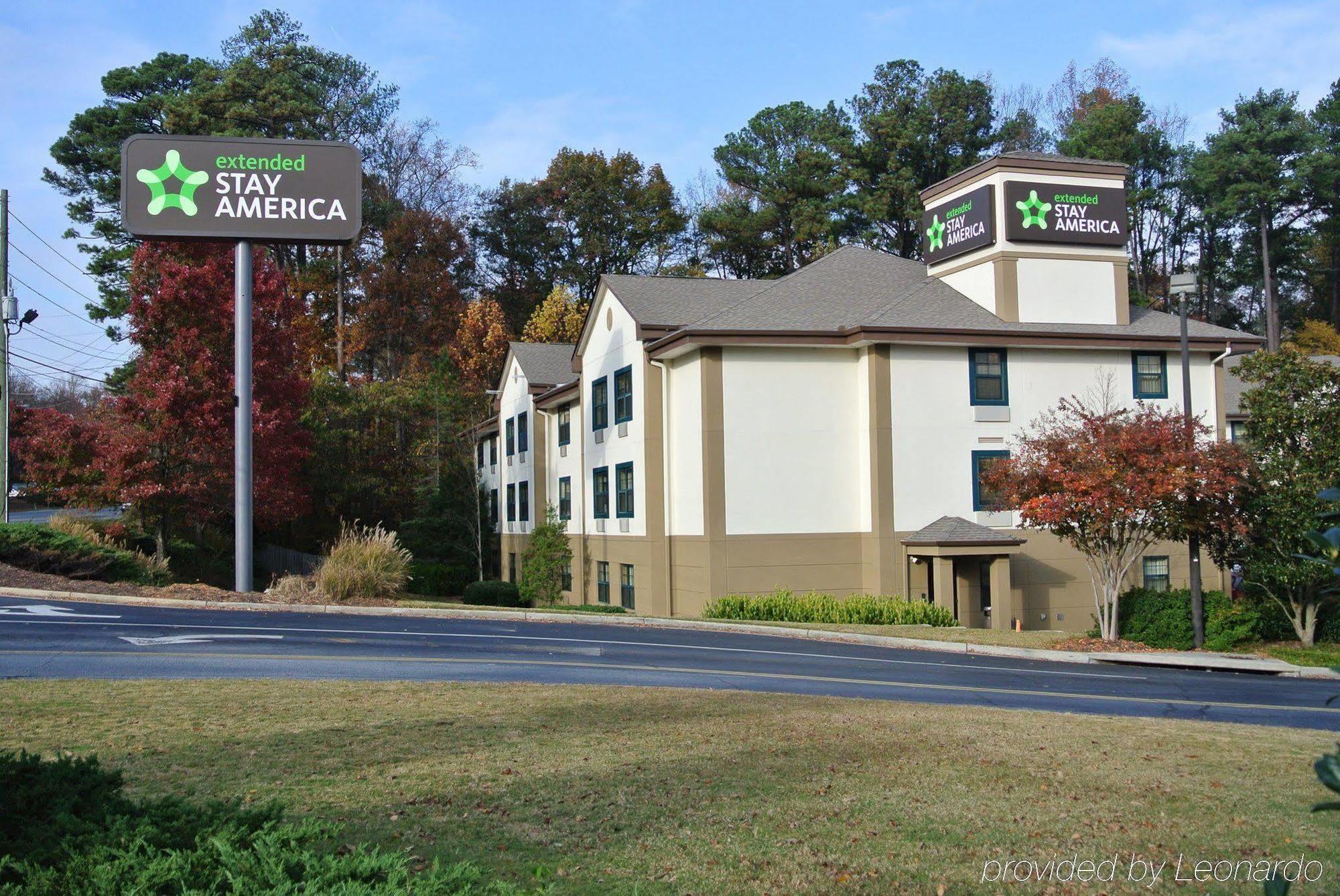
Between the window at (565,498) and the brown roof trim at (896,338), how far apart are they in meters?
10.0

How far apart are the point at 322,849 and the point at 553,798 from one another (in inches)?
83.4

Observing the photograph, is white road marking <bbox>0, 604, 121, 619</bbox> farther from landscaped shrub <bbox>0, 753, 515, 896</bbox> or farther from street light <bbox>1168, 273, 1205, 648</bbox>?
street light <bbox>1168, 273, 1205, 648</bbox>

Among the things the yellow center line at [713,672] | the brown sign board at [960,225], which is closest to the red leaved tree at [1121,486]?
the yellow center line at [713,672]

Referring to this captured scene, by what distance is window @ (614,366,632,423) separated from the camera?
1382 inches

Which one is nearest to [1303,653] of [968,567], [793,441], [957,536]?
[957,536]

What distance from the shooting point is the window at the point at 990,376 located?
1275 inches

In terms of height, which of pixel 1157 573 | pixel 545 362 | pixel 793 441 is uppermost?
pixel 545 362

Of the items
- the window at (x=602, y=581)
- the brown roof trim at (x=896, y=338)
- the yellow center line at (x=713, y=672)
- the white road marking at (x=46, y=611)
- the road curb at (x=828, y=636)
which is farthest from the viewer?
the window at (x=602, y=581)

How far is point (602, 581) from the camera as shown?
126 feet

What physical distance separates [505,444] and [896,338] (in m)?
23.1

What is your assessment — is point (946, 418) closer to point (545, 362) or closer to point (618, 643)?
point (618, 643)

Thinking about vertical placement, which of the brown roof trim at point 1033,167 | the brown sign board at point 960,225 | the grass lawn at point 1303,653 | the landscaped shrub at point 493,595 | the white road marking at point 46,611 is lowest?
the grass lawn at point 1303,653

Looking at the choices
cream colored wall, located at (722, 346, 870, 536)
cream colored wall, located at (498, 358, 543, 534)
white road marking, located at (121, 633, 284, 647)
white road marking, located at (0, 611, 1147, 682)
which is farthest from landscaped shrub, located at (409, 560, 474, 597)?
white road marking, located at (121, 633, 284, 647)

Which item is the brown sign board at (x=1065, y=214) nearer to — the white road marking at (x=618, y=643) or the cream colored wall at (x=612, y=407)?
the cream colored wall at (x=612, y=407)
